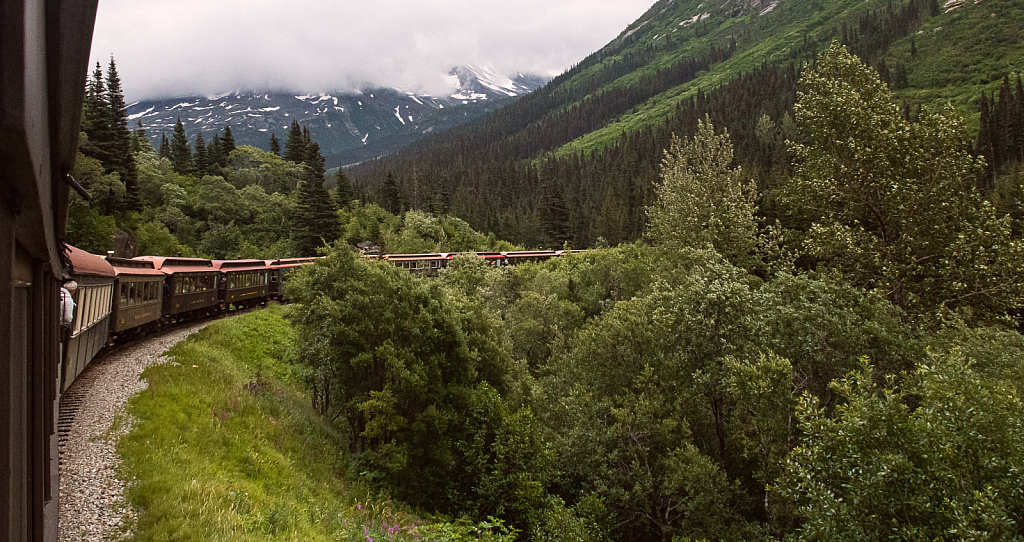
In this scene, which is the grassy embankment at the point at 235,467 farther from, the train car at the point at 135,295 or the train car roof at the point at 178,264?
the train car roof at the point at 178,264

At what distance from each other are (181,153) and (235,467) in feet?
274

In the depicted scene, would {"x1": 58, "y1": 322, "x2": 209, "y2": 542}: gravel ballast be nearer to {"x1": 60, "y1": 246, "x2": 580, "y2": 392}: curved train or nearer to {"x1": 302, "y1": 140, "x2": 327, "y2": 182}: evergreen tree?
{"x1": 60, "y1": 246, "x2": 580, "y2": 392}: curved train

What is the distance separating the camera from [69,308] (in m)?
9.51

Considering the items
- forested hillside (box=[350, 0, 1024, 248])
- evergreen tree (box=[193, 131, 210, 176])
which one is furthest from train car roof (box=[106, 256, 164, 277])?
evergreen tree (box=[193, 131, 210, 176])

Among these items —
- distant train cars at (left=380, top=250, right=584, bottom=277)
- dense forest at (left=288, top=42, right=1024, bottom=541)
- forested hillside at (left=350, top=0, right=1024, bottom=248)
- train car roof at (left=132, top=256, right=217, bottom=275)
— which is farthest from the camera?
forested hillside at (left=350, top=0, right=1024, bottom=248)

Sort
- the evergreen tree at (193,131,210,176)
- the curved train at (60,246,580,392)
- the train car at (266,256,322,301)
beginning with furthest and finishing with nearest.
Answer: the evergreen tree at (193,131,210,176) → the train car at (266,256,322,301) → the curved train at (60,246,580,392)

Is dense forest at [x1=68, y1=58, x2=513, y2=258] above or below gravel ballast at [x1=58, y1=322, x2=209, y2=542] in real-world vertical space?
above

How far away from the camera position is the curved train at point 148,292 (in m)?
13.1

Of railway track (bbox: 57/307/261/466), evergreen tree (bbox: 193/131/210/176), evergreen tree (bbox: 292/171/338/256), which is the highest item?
evergreen tree (bbox: 193/131/210/176)

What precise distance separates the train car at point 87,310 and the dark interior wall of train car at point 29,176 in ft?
33.8

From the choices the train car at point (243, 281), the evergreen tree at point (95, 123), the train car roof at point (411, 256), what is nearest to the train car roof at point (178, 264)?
the train car at point (243, 281)

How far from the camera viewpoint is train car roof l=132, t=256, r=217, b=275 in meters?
23.9

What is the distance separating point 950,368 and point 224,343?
26254 millimetres

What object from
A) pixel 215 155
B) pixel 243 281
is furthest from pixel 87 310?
pixel 215 155
